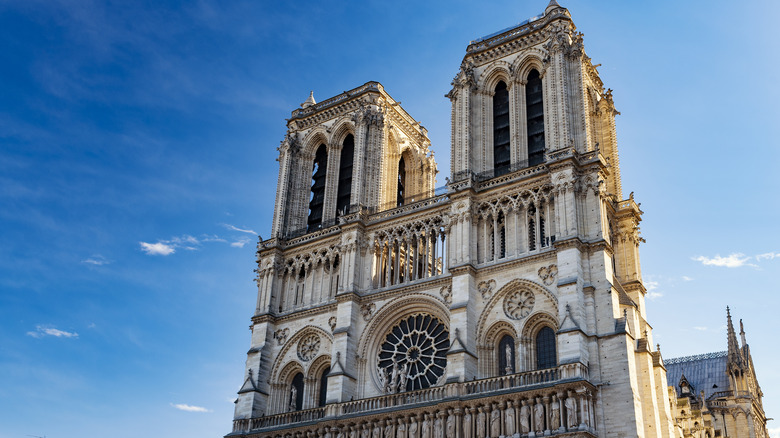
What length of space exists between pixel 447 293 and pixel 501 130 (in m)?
9.63

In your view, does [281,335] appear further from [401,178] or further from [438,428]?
[401,178]

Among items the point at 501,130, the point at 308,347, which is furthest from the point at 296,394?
the point at 501,130

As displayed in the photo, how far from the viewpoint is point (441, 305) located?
36.4m

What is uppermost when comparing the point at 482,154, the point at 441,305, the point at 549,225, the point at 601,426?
the point at 482,154

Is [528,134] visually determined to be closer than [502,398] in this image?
No

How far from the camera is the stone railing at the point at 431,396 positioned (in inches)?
1182

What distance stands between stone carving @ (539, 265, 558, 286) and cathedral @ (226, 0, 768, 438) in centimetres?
5

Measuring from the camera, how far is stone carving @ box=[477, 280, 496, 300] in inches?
1373

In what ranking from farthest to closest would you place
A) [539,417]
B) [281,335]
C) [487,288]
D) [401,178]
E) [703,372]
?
[703,372]
[401,178]
[281,335]
[487,288]
[539,417]

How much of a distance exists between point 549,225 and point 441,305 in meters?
6.23

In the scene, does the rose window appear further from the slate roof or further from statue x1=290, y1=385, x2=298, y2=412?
the slate roof

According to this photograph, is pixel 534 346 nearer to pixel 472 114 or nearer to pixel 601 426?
pixel 601 426

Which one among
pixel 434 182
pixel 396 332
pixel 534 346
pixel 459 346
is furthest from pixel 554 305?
pixel 434 182

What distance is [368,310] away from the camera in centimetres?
3869
